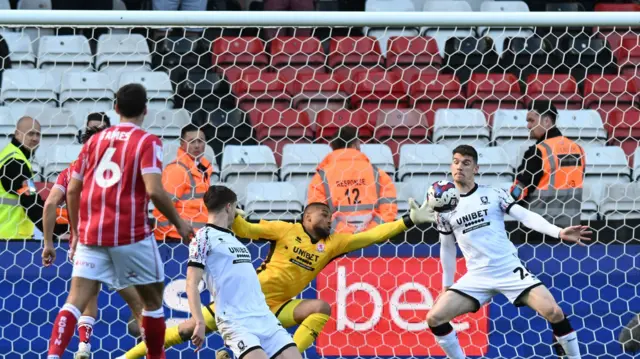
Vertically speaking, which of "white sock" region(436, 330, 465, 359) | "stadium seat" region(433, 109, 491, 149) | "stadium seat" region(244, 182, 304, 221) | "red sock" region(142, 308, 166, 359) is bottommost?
"white sock" region(436, 330, 465, 359)

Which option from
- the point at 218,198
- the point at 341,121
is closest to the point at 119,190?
the point at 218,198

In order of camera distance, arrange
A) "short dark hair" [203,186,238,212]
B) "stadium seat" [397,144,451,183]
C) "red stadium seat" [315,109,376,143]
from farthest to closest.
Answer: "red stadium seat" [315,109,376,143], "stadium seat" [397,144,451,183], "short dark hair" [203,186,238,212]

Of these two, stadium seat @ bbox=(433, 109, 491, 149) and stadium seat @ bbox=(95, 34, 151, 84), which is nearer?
stadium seat @ bbox=(433, 109, 491, 149)

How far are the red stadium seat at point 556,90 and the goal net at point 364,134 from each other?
0.02 meters

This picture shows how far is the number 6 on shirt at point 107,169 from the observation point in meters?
5.96

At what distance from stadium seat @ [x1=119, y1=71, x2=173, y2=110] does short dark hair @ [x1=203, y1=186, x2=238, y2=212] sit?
3.28 metres

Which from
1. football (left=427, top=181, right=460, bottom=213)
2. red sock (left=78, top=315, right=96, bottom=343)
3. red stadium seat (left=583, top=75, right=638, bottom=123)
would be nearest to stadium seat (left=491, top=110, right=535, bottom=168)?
red stadium seat (left=583, top=75, right=638, bottom=123)

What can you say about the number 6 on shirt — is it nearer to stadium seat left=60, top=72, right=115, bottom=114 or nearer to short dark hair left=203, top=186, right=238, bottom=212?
short dark hair left=203, top=186, right=238, bottom=212

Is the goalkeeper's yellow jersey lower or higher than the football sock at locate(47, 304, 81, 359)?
higher

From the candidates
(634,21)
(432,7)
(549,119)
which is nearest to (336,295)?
(549,119)

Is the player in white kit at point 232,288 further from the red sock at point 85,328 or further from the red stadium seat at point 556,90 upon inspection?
the red stadium seat at point 556,90

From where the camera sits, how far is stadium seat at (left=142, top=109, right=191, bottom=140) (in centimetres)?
945

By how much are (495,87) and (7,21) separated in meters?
4.51

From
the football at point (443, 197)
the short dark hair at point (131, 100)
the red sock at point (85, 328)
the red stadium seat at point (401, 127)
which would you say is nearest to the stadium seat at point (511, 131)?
the red stadium seat at point (401, 127)
